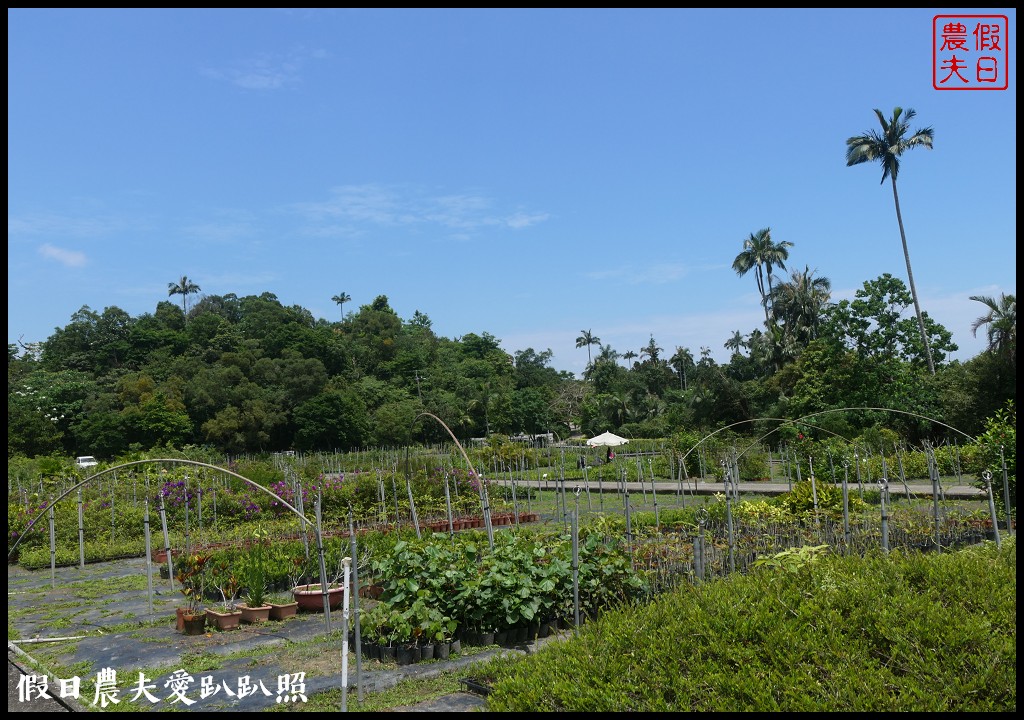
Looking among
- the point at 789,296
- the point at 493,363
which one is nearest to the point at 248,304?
the point at 493,363

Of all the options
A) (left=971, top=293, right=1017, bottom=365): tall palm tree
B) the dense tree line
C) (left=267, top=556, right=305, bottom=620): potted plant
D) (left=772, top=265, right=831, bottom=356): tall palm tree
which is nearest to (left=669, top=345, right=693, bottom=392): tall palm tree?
the dense tree line

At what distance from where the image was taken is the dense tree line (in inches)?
1058

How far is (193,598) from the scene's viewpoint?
782cm

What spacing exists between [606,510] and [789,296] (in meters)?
23.3

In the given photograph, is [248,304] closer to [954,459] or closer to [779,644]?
[954,459]

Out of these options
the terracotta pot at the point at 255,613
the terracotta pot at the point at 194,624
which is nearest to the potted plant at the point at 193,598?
the terracotta pot at the point at 194,624

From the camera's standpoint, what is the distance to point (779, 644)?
4.04 meters

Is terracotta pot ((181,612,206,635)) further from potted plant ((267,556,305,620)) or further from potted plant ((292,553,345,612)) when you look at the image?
potted plant ((292,553,345,612))

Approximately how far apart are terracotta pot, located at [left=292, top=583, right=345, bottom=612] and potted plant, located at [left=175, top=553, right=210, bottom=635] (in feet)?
3.11

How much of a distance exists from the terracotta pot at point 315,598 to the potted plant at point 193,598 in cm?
95

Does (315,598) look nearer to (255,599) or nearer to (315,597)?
(315,597)

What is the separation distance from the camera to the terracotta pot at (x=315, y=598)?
8039 mm

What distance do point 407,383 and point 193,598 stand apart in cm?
4195
